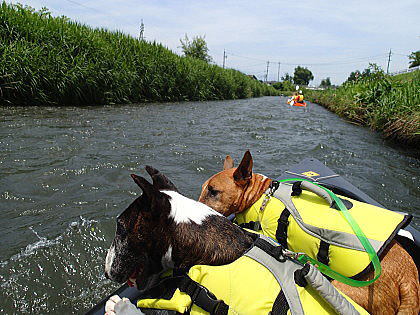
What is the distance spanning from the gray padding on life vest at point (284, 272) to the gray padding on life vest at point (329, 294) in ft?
0.31

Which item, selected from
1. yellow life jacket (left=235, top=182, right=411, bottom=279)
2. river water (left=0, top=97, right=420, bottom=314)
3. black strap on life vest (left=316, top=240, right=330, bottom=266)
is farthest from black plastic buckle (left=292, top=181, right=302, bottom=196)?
river water (left=0, top=97, right=420, bottom=314)

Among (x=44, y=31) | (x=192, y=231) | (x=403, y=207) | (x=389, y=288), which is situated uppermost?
(x=44, y=31)

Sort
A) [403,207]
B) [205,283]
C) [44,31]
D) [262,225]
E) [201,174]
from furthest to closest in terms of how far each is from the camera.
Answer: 1. [44,31]
2. [201,174]
3. [403,207]
4. [262,225]
5. [205,283]

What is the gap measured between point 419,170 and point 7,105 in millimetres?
9988

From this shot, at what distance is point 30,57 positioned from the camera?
25.8 feet

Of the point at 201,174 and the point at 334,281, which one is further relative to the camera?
the point at 201,174

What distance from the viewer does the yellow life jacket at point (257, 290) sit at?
135cm

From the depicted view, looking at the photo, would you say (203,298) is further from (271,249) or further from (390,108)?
(390,108)

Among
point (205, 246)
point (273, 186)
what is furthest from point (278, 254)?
point (273, 186)

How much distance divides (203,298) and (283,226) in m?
1.17

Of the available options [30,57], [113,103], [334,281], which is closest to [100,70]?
[113,103]

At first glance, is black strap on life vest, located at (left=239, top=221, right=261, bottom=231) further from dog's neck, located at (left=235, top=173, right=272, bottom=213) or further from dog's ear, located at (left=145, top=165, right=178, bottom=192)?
dog's ear, located at (left=145, top=165, right=178, bottom=192)

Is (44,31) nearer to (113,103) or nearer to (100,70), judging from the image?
(100,70)

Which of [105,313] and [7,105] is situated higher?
[7,105]
